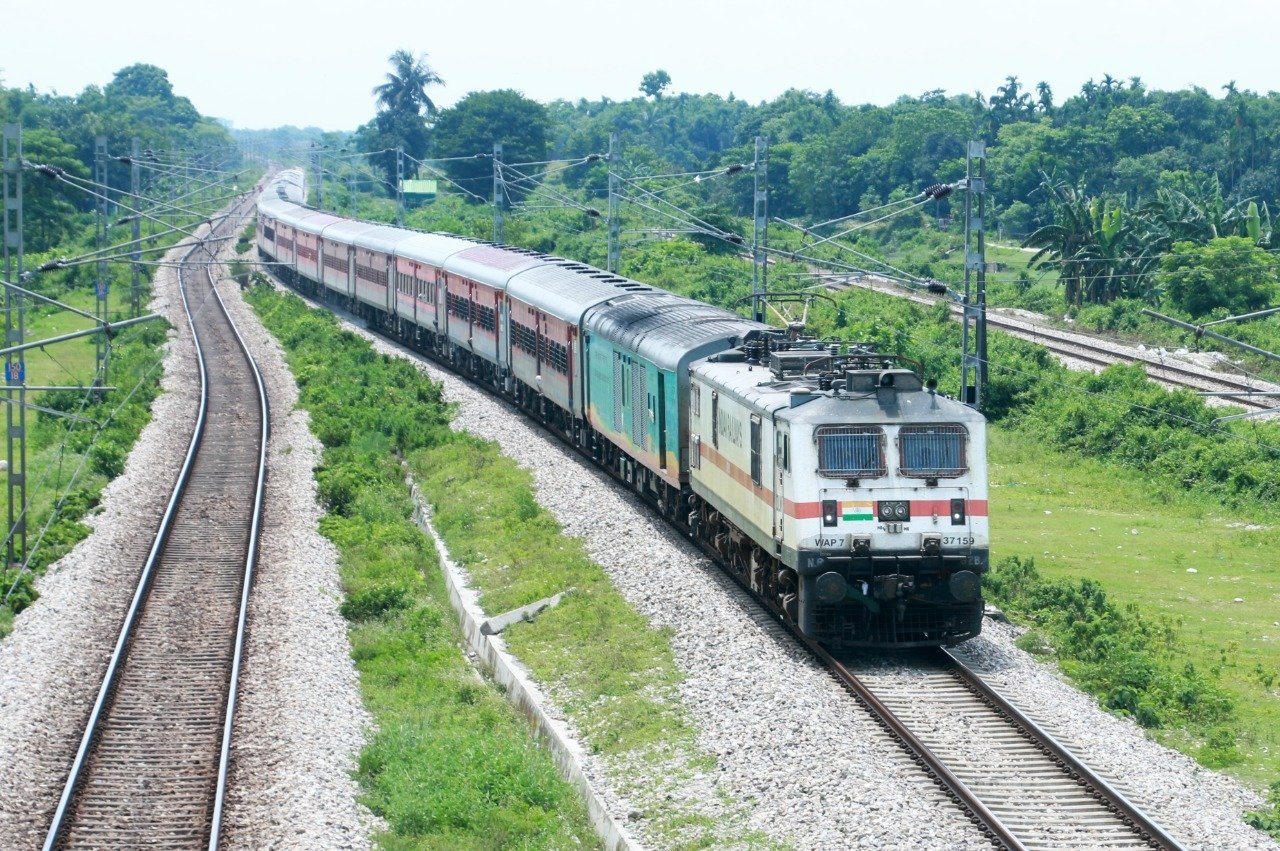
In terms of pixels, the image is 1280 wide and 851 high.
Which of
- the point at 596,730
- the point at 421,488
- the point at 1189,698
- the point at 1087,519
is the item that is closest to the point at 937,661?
the point at 1189,698

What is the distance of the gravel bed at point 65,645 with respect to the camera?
51.6ft

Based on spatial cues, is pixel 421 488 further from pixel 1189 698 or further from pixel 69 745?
pixel 1189 698

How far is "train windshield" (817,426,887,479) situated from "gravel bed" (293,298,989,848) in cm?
220

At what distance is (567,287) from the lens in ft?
115

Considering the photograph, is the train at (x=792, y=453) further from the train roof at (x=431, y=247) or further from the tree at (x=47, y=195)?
the tree at (x=47, y=195)

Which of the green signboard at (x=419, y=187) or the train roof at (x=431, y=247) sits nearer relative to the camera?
the train roof at (x=431, y=247)

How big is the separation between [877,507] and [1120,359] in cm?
3259

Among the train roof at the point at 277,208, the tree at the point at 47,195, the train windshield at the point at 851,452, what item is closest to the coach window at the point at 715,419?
the train windshield at the point at 851,452

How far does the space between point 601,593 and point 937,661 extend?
536 cm

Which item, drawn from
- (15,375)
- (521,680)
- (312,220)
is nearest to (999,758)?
(521,680)

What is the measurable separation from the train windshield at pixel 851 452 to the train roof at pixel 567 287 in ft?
45.3

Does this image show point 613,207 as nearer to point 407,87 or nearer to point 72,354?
point 72,354

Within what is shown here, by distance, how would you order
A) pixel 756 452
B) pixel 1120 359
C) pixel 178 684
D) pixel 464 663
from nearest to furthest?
pixel 178 684
pixel 756 452
pixel 464 663
pixel 1120 359

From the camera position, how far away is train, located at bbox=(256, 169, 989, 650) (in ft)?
59.6
